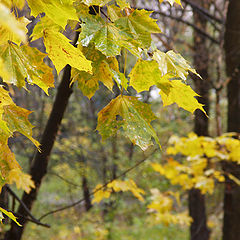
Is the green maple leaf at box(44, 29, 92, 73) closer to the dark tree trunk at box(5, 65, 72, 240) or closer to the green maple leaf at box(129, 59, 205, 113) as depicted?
the green maple leaf at box(129, 59, 205, 113)

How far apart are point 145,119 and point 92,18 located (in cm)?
32

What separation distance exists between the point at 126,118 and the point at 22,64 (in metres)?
0.32

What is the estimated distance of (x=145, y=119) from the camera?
2.71ft

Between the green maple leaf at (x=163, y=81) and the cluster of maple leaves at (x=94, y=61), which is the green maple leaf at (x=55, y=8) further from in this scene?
the green maple leaf at (x=163, y=81)

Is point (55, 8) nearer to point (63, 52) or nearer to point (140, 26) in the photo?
point (63, 52)

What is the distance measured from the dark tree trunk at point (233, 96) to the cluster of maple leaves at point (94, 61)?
2.31 meters

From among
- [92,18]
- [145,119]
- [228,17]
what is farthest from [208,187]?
[92,18]

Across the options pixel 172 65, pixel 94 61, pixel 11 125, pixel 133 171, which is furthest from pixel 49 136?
pixel 133 171

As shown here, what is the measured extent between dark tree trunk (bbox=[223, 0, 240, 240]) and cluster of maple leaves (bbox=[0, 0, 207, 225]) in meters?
2.31

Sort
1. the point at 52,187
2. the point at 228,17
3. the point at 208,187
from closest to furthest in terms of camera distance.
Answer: the point at 228,17 < the point at 208,187 < the point at 52,187

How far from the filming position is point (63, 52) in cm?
68

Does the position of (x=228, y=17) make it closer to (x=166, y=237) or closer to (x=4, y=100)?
(x=4, y=100)

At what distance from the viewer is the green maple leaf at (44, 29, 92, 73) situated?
0.67 m

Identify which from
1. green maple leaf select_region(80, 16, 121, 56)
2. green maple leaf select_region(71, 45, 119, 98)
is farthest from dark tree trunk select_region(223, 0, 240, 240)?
green maple leaf select_region(80, 16, 121, 56)
